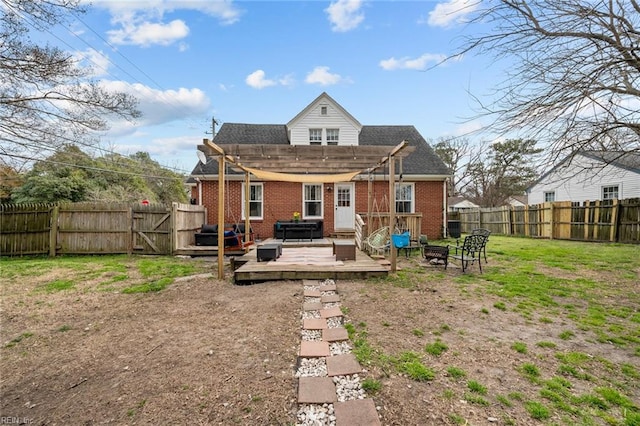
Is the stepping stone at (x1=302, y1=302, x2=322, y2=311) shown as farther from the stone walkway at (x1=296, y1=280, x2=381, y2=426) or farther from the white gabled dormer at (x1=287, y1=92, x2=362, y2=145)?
the white gabled dormer at (x1=287, y1=92, x2=362, y2=145)

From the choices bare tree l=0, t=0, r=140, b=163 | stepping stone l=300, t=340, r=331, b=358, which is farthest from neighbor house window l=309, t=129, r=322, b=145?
stepping stone l=300, t=340, r=331, b=358

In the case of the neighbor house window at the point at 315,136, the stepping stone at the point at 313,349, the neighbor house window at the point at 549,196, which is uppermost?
the neighbor house window at the point at 315,136

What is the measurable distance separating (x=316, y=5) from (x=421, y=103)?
4.04 m

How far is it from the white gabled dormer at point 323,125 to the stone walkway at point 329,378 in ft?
33.1

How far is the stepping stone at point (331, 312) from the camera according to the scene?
3916 mm

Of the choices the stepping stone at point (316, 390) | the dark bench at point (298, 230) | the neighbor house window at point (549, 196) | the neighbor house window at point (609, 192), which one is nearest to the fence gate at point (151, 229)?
the dark bench at point (298, 230)

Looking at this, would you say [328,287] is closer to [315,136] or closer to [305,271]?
[305,271]

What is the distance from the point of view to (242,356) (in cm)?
288

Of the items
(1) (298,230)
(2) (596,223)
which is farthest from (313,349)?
(2) (596,223)

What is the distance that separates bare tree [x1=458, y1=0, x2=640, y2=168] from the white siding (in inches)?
374

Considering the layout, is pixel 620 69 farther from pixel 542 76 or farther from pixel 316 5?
pixel 316 5

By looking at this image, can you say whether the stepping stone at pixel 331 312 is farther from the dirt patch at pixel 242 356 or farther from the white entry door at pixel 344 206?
the white entry door at pixel 344 206

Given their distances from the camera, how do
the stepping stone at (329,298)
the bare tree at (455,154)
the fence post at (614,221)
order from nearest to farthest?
the stepping stone at (329,298), the fence post at (614,221), the bare tree at (455,154)

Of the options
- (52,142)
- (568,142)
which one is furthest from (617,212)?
(52,142)
